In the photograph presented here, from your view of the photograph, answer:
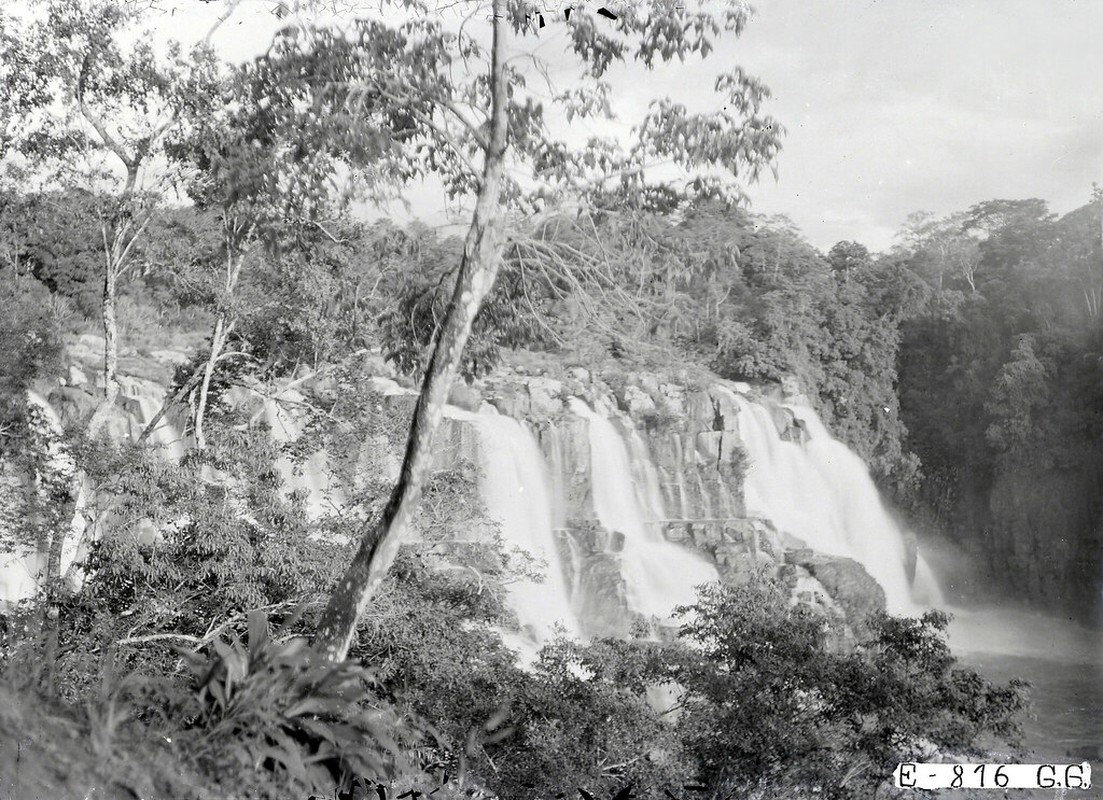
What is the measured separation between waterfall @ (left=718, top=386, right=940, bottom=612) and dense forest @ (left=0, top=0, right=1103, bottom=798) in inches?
39.4

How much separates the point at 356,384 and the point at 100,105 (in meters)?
2.30

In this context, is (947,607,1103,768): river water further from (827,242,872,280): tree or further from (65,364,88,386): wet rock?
(65,364,88,386): wet rock

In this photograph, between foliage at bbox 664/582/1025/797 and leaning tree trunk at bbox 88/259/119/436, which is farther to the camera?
leaning tree trunk at bbox 88/259/119/436

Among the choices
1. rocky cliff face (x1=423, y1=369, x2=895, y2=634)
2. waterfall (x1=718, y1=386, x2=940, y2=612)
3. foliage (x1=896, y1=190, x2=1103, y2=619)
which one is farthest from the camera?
waterfall (x1=718, y1=386, x2=940, y2=612)

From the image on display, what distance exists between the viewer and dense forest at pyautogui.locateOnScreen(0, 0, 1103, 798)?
3.53 m

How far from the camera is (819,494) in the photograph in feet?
30.8

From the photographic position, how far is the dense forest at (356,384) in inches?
139

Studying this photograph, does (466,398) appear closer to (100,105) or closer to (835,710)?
(100,105)

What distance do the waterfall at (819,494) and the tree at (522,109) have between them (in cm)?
438

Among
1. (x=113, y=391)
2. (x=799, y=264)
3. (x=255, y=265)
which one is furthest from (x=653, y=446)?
(x=113, y=391)

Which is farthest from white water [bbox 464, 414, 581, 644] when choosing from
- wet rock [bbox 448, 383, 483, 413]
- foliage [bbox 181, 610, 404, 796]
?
foliage [bbox 181, 610, 404, 796]

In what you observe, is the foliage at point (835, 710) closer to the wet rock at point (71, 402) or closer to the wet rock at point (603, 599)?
the wet rock at point (603, 599)

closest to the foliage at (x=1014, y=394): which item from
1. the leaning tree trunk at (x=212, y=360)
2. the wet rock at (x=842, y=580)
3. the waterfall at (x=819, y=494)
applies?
the waterfall at (x=819, y=494)

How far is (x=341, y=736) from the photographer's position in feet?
7.45
